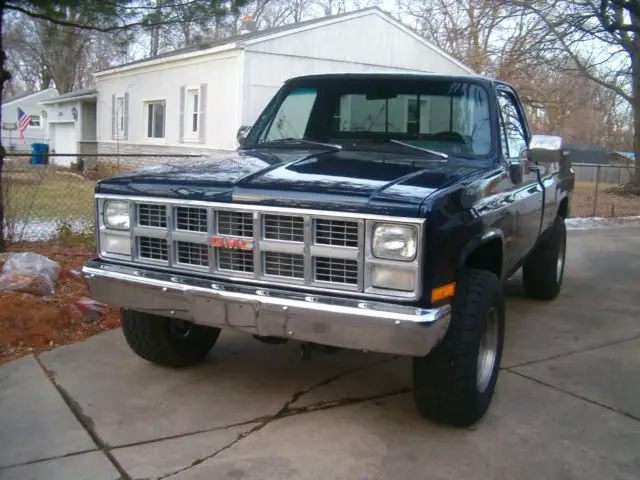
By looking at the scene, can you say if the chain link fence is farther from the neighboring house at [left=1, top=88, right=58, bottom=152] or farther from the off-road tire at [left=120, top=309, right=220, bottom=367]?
the neighboring house at [left=1, top=88, right=58, bottom=152]

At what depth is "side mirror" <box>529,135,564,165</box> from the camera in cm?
438

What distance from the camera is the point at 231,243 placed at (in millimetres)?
3365

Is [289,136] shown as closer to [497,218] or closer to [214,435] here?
[497,218]

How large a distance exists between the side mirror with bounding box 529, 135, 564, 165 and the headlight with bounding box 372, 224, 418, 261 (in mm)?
1847

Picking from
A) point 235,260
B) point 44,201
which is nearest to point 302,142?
point 235,260

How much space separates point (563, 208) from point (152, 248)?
15.0 ft

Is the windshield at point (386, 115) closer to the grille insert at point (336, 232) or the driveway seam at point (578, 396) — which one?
the grille insert at point (336, 232)

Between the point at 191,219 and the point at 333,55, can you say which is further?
the point at 333,55

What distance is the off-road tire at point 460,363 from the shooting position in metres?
3.33

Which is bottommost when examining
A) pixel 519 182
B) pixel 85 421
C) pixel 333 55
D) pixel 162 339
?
pixel 85 421

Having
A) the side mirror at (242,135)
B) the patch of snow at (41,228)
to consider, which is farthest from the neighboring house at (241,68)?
the side mirror at (242,135)

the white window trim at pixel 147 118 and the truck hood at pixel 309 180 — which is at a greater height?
the white window trim at pixel 147 118

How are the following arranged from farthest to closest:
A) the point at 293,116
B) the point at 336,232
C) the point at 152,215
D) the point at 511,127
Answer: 1. the point at 293,116
2. the point at 511,127
3. the point at 152,215
4. the point at 336,232

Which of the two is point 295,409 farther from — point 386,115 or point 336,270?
point 386,115
